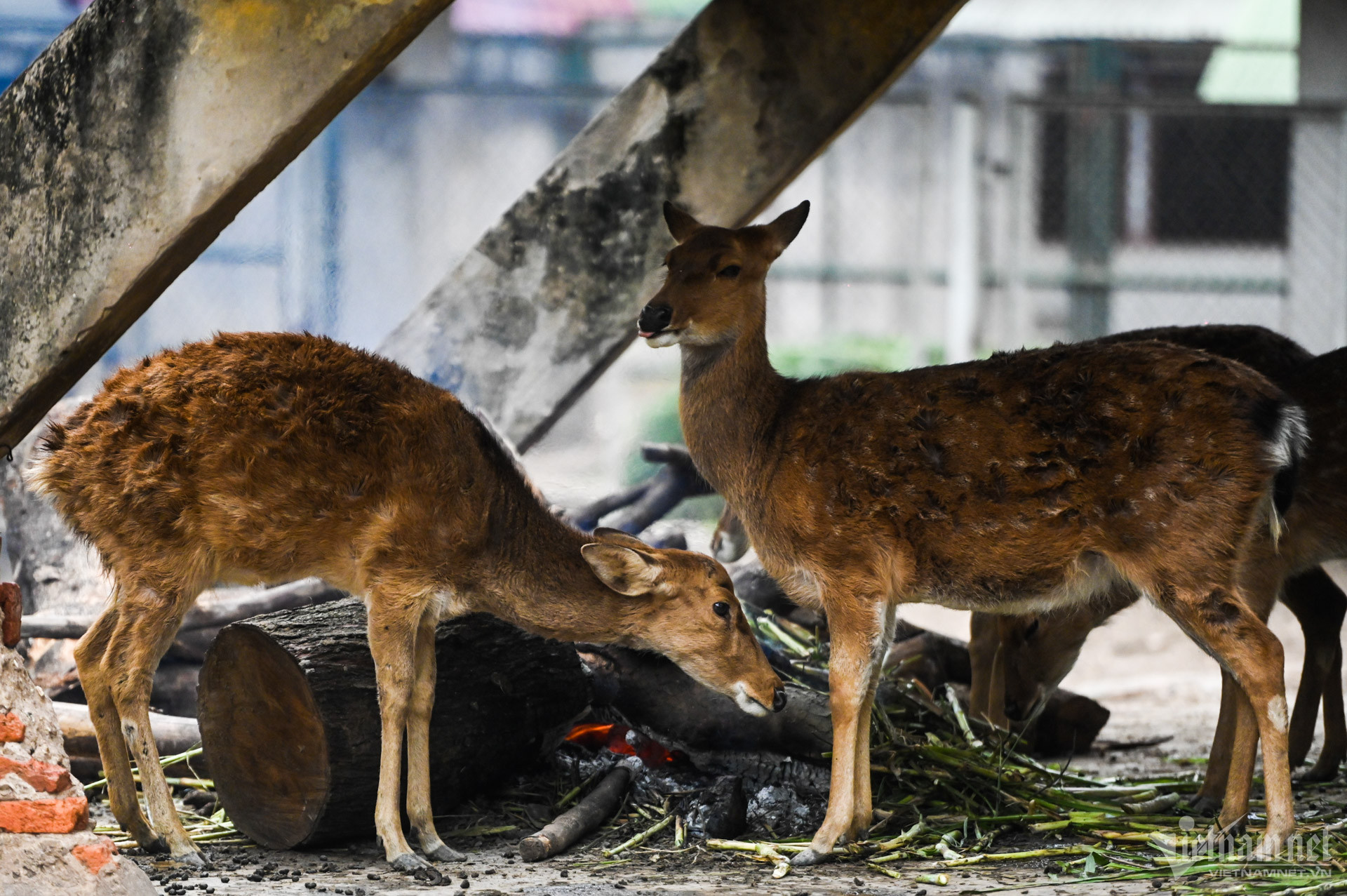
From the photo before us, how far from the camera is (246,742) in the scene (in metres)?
5.18

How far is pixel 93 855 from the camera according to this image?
3.99 meters

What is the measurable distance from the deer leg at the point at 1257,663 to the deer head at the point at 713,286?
1.95 metres

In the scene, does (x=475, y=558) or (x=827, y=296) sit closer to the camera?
(x=475, y=558)

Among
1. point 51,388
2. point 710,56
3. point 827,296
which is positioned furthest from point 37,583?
point 827,296

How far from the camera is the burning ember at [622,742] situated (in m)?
5.85

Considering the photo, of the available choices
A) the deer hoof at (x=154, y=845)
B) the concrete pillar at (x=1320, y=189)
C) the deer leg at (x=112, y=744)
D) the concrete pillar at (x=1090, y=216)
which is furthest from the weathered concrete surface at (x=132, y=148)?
the concrete pillar at (x=1320, y=189)

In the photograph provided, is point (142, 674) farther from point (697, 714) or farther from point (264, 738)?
point (697, 714)

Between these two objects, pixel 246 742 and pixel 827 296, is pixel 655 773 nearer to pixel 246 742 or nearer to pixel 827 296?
pixel 246 742

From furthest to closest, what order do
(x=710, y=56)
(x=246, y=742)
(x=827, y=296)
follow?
(x=827, y=296) < (x=710, y=56) < (x=246, y=742)

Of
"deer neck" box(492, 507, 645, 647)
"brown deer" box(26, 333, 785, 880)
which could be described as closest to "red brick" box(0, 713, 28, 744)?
"brown deer" box(26, 333, 785, 880)

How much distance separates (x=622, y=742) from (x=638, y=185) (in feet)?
10.4

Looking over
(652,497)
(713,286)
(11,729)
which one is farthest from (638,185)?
(11,729)

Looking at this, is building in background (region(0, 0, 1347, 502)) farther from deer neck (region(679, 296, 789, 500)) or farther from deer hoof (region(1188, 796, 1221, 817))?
deer hoof (region(1188, 796, 1221, 817))

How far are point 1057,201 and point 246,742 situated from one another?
10714 mm
